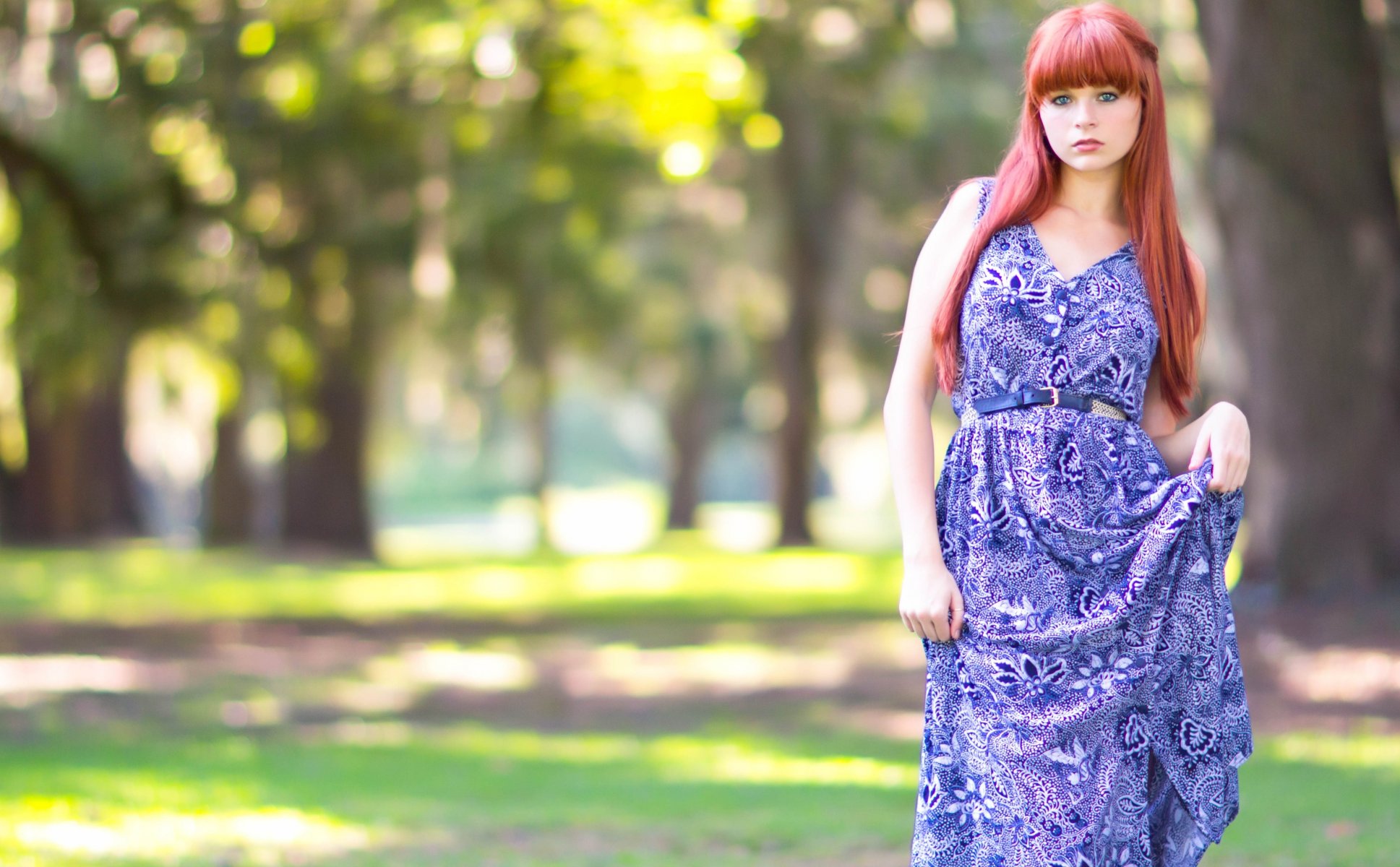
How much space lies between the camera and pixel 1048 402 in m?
3.49

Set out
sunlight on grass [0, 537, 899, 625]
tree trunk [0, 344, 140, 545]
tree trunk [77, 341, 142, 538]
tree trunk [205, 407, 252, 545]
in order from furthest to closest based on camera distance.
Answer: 1. tree trunk [77, 341, 142, 538]
2. tree trunk [205, 407, 252, 545]
3. tree trunk [0, 344, 140, 545]
4. sunlight on grass [0, 537, 899, 625]

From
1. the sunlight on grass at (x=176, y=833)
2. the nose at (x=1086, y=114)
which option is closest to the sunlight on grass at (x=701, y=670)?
the sunlight on grass at (x=176, y=833)

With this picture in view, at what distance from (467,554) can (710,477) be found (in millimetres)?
43950

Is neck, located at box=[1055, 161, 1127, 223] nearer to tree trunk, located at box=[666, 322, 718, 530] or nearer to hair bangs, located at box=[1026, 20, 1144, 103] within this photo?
hair bangs, located at box=[1026, 20, 1144, 103]

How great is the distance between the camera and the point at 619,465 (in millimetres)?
84438

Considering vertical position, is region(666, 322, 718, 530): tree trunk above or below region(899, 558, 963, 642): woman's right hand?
below

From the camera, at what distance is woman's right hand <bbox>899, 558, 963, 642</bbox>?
343 centimetres

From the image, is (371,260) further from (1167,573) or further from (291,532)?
(1167,573)

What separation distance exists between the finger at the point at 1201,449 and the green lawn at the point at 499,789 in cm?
318

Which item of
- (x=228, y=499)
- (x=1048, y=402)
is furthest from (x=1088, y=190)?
(x=228, y=499)

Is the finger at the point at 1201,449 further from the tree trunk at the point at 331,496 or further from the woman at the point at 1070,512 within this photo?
the tree trunk at the point at 331,496

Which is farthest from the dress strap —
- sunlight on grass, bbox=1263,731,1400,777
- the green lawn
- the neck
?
sunlight on grass, bbox=1263,731,1400,777

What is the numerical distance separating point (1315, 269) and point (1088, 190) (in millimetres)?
9705

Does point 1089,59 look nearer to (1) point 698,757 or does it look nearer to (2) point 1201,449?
(2) point 1201,449
